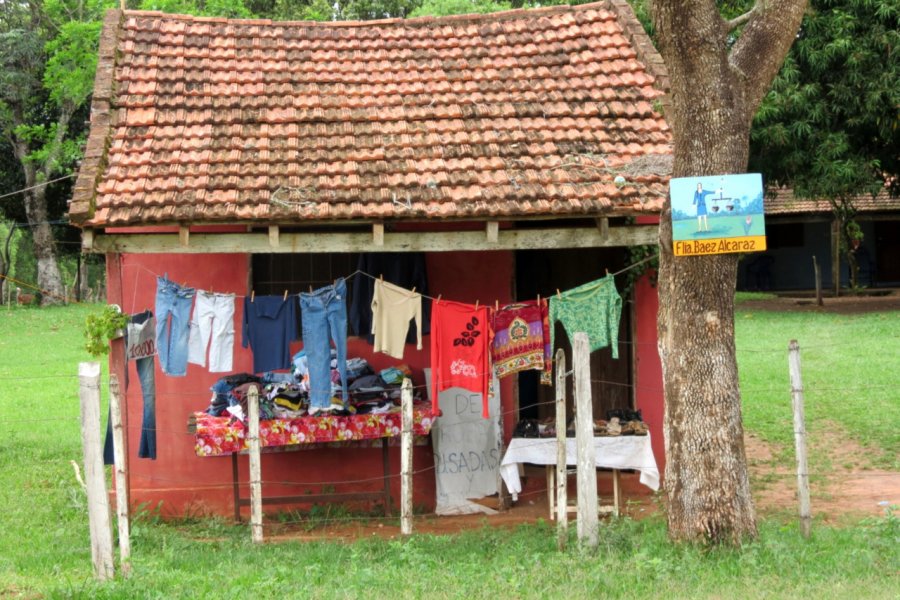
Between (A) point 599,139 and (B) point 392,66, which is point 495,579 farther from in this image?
(B) point 392,66

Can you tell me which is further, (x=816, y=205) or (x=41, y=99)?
(x=41, y=99)

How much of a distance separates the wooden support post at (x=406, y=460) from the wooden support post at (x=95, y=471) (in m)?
2.90

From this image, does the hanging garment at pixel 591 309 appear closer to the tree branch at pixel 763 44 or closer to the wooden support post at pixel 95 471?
the tree branch at pixel 763 44

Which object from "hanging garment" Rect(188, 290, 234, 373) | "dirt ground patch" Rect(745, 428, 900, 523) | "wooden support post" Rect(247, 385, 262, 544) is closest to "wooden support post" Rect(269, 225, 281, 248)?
"hanging garment" Rect(188, 290, 234, 373)

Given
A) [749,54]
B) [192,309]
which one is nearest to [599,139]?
[749,54]

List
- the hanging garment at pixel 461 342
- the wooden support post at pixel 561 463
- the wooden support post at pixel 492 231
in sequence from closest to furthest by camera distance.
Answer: the wooden support post at pixel 561 463, the wooden support post at pixel 492 231, the hanging garment at pixel 461 342

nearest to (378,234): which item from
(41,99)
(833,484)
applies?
(833,484)

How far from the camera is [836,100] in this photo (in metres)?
22.0

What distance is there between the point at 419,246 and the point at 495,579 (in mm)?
3451

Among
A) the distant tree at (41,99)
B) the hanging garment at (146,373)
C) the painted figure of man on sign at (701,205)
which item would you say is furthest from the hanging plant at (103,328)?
the distant tree at (41,99)

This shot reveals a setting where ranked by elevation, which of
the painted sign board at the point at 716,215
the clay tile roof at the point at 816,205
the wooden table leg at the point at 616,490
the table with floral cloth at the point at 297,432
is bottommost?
the wooden table leg at the point at 616,490

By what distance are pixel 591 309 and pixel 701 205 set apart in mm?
2296

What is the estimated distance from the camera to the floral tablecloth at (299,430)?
945cm

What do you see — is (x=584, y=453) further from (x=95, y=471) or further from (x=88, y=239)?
(x=88, y=239)
